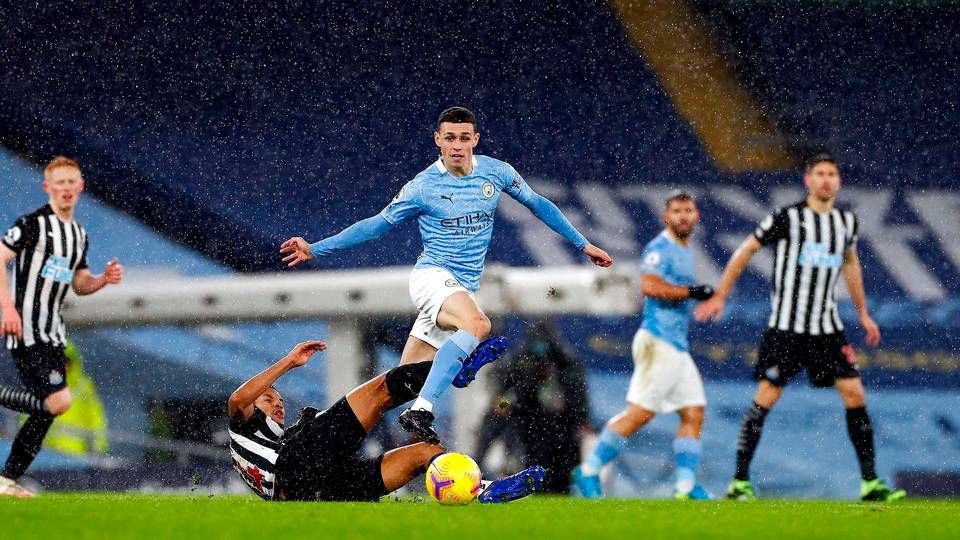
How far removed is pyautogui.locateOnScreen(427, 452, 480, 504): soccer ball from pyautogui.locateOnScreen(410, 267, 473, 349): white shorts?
2.42 ft

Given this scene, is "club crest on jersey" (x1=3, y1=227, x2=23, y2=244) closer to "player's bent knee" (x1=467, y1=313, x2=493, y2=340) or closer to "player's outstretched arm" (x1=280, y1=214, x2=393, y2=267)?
"player's outstretched arm" (x1=280, y1=214, x2=393, y2=267)

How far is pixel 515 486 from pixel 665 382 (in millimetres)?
2878

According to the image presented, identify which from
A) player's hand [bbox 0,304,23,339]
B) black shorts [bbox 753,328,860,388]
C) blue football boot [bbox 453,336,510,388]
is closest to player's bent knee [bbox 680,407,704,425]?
black shorts [bbox 753,328,860,388]

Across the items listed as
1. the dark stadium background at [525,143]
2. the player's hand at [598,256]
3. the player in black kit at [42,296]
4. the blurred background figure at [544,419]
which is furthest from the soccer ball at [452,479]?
the dark stadium background at [525,143]

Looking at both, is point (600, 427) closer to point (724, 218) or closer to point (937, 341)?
point (724, 218)

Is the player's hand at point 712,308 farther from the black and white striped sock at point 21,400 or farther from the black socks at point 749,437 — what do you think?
the black and white striped sock at point 21,400

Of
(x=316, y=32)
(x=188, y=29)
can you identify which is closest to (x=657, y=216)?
(x=316, y=32)

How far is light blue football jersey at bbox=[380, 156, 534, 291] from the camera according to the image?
17.6 ft

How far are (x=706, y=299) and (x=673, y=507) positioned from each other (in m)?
2.07

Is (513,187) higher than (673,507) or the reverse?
higher

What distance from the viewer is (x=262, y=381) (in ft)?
15.8

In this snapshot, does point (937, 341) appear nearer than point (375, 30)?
Yes

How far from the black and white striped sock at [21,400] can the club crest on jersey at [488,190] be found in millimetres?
2226

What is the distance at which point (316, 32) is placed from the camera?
14.2m
